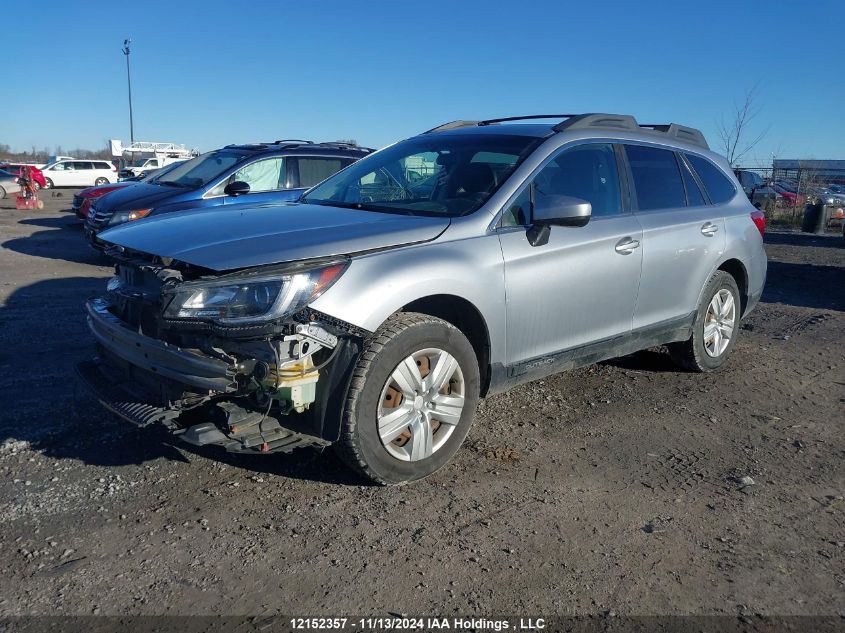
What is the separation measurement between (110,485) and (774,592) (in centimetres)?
304

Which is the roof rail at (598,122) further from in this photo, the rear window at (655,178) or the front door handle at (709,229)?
the front door handle at (709,229)

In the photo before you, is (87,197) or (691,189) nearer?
(691,189)

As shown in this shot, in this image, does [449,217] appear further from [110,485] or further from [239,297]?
[110,485]

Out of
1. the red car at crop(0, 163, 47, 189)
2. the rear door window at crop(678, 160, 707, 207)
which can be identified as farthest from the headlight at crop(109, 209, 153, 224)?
the red car at crop(0, 163, 47, 189)

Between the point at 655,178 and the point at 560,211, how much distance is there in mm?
1633

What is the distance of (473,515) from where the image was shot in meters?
3.42

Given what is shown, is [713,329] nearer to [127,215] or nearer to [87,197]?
[127,215]

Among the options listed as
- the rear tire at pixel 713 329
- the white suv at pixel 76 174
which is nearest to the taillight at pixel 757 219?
the rear tire at pixel 713 329

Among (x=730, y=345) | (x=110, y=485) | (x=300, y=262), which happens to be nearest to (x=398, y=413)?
(x=300, y=262)

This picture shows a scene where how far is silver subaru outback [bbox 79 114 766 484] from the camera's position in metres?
3.18

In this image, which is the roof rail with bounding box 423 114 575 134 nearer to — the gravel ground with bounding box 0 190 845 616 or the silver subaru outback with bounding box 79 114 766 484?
the silver subaru outback with bounding box 79 114 766 484

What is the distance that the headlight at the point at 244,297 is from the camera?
3143 mm

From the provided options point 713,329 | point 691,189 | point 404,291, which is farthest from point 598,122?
point 404,291

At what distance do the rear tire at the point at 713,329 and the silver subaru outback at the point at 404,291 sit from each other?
220 mm
